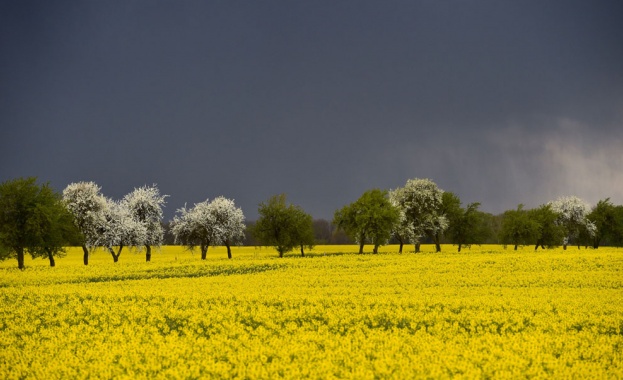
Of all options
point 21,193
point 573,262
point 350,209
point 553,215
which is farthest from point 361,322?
point 553,215

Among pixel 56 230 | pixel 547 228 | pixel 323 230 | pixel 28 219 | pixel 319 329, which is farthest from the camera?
pixel 323 230

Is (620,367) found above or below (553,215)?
below

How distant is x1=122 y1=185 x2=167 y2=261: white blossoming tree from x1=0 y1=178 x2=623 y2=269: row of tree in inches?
5.3

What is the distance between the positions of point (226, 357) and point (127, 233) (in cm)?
6086

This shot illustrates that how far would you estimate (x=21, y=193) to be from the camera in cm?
5734

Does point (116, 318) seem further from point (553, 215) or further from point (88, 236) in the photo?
point (553, 215)

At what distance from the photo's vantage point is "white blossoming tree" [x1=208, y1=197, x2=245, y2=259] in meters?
Result: 75.9

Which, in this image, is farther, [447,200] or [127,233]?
[447,200]

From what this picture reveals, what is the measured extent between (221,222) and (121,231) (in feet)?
43.7

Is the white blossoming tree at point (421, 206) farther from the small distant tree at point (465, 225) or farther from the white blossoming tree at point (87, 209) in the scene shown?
the white blossoming tree at point (87, 209)

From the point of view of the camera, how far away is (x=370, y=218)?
7406 cm

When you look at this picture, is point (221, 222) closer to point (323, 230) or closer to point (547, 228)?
point (547, 228)

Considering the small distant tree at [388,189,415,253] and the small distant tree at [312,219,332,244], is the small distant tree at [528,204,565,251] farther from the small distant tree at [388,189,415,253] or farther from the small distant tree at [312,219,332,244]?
the small distant tree at [312,219,332,244]

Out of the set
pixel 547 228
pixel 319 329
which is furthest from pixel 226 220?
pixel 319 329
